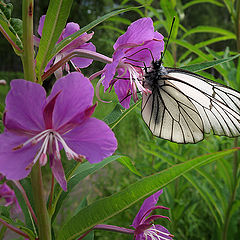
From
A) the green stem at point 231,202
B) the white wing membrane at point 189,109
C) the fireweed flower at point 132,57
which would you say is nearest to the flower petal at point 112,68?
the fireweed flower at point 132,57

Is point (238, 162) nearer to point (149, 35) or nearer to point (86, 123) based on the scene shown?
point (149, 35)

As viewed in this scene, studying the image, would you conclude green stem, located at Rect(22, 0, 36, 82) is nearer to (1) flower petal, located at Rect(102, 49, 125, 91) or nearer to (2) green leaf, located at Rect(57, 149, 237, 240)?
(1) flower petal, located at Rect(102, 49, 125, 91)

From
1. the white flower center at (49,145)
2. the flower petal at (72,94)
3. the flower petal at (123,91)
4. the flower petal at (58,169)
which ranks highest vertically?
the flower petal at (123,91)

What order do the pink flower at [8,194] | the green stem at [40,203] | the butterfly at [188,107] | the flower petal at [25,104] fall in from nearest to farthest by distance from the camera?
the flower petal at [25,104] → the green stem at [40,203] → the butterfly at [188,107] → the pink flower at [8,194]

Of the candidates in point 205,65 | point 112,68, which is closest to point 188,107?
point 205,65

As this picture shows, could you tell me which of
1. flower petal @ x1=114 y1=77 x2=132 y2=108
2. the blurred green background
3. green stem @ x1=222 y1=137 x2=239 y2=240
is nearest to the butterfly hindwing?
the blurred green background

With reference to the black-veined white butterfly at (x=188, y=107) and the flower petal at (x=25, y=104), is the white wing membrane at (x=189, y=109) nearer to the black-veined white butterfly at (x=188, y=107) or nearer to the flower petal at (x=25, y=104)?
the black-veined white butterfly at (x=188, y=107)

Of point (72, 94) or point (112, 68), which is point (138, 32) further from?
point (72, 94)

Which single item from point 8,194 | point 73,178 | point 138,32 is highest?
point 138,32

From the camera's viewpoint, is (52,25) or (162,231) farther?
(162,231)
